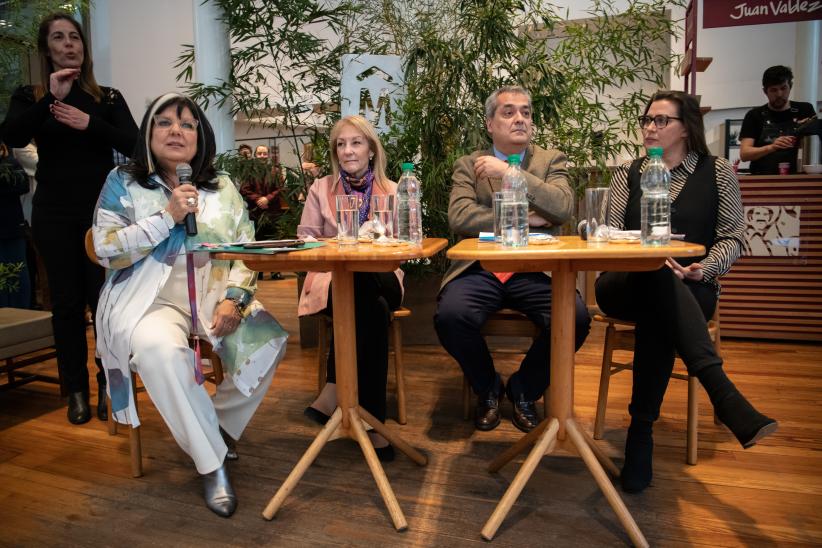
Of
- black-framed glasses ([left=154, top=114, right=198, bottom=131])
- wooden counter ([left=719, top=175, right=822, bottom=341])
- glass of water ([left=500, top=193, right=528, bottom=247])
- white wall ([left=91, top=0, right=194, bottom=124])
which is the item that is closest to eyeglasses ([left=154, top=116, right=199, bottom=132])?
black-framed glasses ([left=154, top=114, right=198, bottom=131])

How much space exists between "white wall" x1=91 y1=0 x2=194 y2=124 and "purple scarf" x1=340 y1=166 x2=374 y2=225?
3.91 m

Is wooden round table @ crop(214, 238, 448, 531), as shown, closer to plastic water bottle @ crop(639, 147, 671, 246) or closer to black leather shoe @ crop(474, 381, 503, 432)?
black leather shoe @ crop(474, 381, 503, 432)

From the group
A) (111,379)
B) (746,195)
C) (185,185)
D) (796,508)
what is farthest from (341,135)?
(746,195)

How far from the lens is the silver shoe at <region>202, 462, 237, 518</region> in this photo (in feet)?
5.89

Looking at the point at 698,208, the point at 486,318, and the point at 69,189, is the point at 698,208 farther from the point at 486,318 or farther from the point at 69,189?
the point at 69,189

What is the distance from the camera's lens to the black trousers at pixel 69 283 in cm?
252

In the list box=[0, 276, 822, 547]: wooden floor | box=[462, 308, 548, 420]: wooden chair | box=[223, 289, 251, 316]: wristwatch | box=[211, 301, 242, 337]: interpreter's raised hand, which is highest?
box=[223, 289, 251, 316]: wristwatch

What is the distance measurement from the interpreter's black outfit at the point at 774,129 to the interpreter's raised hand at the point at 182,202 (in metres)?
3.54

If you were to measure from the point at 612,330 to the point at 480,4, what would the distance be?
1.98m

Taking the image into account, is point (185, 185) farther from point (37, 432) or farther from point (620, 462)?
point (620, 462)

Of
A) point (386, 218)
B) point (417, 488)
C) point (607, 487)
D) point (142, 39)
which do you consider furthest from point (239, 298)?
point (142, 39)

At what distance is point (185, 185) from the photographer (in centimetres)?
187

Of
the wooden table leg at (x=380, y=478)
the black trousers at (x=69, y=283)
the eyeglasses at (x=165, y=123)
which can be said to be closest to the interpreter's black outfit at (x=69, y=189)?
the black trousers at (x=69, y=283)

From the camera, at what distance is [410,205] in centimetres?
195
